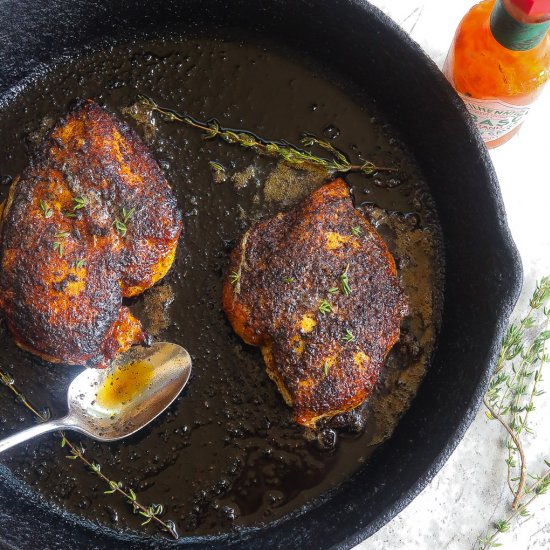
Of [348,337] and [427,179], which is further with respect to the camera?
[427,179]

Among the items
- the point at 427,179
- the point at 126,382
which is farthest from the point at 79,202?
the point at 427,179

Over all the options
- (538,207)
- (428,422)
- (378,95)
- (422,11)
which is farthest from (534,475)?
(422,11)

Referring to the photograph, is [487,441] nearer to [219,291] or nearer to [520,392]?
[520,392]

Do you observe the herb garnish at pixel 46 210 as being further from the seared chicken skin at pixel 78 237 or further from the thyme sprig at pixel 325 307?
the thyme sprig at pixel 325 307

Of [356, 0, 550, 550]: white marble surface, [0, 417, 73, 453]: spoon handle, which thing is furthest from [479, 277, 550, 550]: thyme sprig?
[0, 417, 73, 453]: spoon handle

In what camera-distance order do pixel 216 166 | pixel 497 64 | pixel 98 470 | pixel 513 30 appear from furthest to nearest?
pixel 216 166, pixel 98 470, pixel 497 64, pixel 513 30

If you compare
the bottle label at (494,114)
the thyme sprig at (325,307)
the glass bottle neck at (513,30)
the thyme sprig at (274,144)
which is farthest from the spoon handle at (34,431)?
the glass bottle neck at (513,30)

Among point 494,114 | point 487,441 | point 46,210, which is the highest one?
point 494,114

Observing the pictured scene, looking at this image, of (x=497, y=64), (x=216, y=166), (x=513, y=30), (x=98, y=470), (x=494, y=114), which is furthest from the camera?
(x=216, y=166)

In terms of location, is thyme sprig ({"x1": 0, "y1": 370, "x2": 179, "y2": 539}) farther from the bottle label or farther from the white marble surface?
the bottle label
